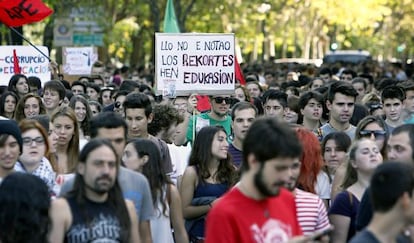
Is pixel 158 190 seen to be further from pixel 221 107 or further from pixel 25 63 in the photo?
pixel 25 63

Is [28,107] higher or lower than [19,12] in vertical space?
lower

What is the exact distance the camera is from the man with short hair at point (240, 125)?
12.4 meters

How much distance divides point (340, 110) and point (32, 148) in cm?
513

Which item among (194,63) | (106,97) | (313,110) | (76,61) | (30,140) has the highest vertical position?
(76,61)

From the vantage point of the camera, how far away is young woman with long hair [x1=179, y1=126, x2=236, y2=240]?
11055mm

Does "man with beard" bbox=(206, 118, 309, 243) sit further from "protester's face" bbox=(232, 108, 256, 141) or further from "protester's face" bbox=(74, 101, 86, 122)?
"protester's face" bbox=(74, 101, 86, 122)

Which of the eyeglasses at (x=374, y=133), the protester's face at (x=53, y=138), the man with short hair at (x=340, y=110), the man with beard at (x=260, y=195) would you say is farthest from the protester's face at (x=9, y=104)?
the man with beard at (x=260, y=195)

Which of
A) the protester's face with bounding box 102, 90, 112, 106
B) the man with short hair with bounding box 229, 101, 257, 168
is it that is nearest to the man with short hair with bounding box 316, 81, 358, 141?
the man with short hair with bounding box 229, 101, 257, 168

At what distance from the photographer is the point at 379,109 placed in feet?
52.9

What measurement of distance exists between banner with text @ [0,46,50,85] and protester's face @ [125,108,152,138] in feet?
31.2

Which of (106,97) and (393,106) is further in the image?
(106,97)

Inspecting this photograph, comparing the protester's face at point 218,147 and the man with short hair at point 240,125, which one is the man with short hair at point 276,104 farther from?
the protester's face at point 218,147

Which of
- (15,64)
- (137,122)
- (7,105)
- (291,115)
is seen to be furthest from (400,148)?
(15,64)

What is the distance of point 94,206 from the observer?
8055 millimetres
